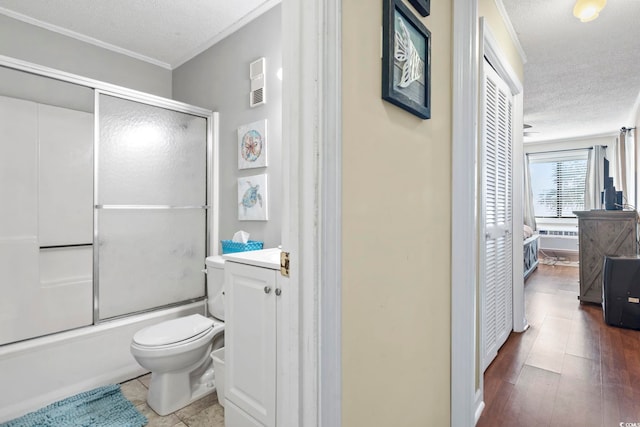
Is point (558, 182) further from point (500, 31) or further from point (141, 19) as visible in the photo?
point (141, 19)

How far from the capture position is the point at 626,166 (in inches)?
211

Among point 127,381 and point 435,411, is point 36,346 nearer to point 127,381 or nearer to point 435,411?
point 127,381

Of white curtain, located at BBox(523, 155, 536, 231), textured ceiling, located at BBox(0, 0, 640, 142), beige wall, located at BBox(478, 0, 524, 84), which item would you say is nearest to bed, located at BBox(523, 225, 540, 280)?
white curtain, located at BBox(523, 155, 536, 231)

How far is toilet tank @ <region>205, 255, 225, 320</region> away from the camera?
213cm

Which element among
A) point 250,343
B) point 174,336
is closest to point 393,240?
point 250,343

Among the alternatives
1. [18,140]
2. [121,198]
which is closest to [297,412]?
[121,198]

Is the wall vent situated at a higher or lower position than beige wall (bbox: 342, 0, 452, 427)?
higher

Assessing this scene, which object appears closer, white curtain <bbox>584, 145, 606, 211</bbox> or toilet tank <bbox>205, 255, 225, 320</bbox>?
toilet tank <bbox>205, 255, 225, 320</bbox>

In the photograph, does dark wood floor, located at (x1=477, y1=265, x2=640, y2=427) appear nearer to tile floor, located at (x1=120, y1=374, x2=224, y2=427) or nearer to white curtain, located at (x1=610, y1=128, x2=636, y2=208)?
tile floor, located at (x1=120, y1=374, x2=224, y2=427)

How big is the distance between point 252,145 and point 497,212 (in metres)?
1.83

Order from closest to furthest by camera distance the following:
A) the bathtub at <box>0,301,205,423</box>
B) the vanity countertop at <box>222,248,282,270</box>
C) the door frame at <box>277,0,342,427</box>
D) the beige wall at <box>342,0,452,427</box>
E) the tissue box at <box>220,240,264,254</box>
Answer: the door frame at <box>277,0,342,427</box> < the beige wall at <box>342,0,452,427</box> < the vanity countertop at <box>222,248,282,270</box> < the bathtub at <box>0,301,205,423</box> < the tissue box at <box>220,240,264,254</box>

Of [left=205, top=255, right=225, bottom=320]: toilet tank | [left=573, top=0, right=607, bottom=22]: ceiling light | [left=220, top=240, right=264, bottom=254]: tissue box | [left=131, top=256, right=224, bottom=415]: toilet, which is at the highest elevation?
[left=573, top=0, right=607, bottom=22]: ceiling light

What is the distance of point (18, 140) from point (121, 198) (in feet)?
2.60

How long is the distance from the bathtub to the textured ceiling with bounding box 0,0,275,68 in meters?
2.22
